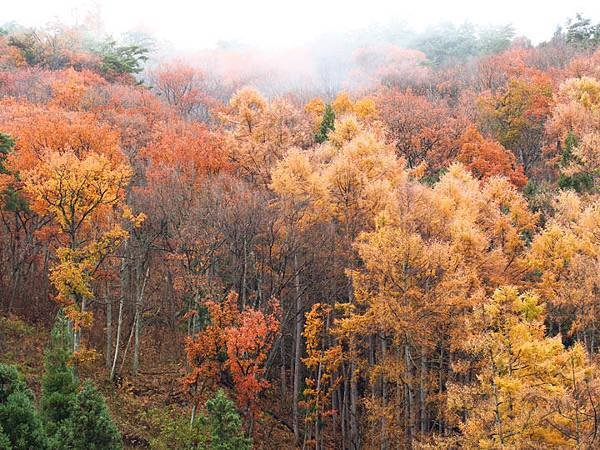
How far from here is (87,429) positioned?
17438 mm

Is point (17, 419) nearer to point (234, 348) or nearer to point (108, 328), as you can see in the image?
point (234, 348)

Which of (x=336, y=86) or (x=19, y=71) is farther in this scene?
(x=336, y=86)

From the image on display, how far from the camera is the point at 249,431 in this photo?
22281 mm

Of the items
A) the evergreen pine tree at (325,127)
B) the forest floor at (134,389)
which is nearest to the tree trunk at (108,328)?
the forest floor at (134,389)

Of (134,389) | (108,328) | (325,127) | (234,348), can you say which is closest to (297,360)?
(234,348)

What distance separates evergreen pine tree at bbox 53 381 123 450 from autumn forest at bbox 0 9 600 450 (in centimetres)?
7

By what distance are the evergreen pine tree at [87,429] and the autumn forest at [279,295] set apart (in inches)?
2.6

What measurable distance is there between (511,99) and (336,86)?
36836 mm

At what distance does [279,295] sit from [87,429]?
12565 mm

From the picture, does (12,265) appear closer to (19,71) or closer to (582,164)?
(19,71)

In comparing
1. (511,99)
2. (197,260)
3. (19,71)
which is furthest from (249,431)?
(19,71)

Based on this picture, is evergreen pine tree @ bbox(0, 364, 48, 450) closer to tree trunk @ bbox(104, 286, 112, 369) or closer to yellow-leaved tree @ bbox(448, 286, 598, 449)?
tree trunk @ bbox(104, 286, 112, 369)

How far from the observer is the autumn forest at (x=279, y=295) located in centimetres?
1869

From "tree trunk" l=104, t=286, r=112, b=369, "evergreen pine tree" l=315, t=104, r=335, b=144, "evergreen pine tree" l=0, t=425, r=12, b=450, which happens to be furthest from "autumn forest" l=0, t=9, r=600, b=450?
"evergreen pine tree" l=315, t=104, r=335, b=144
